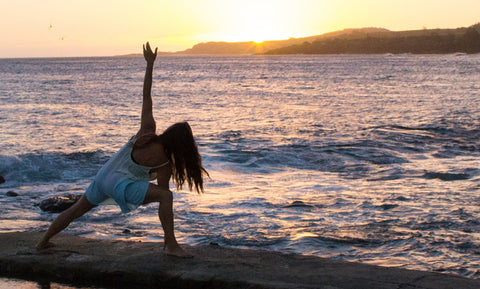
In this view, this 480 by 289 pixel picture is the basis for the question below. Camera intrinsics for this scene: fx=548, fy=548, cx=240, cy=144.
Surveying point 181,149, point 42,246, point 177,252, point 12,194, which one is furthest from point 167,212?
point 12,194

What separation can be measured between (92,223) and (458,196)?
521cm

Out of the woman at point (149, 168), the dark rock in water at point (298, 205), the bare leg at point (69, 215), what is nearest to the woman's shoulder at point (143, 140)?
the woman at point (149, 168)

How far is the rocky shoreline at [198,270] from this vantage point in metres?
4.11

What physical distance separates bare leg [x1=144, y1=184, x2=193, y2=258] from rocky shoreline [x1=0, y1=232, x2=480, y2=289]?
0.08 metres

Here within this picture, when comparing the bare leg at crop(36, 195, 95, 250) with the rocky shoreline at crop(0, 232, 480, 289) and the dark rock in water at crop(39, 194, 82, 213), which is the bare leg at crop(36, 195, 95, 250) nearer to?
the rocky shoreline at crop(0, 232, 480, 289)

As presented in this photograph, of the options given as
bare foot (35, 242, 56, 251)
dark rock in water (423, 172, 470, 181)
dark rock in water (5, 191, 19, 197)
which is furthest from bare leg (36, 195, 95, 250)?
dark rock in water (423, 172, 470, 181)

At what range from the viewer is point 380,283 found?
4039 millimetres

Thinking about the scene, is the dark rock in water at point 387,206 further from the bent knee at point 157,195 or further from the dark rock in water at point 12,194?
the dark rock in water at point 12,194

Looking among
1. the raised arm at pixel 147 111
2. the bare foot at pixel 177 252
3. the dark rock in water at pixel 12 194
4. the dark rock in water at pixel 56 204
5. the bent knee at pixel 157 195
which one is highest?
the raised arm at pixel 147 111

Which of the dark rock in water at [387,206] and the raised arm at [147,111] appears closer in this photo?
the raised arm at [147,111]

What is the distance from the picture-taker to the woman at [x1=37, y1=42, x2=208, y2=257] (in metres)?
4.54

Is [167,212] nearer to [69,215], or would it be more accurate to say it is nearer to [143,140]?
[143,140]

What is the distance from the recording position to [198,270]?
4.35 m

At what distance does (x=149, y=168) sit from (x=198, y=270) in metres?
0.94
